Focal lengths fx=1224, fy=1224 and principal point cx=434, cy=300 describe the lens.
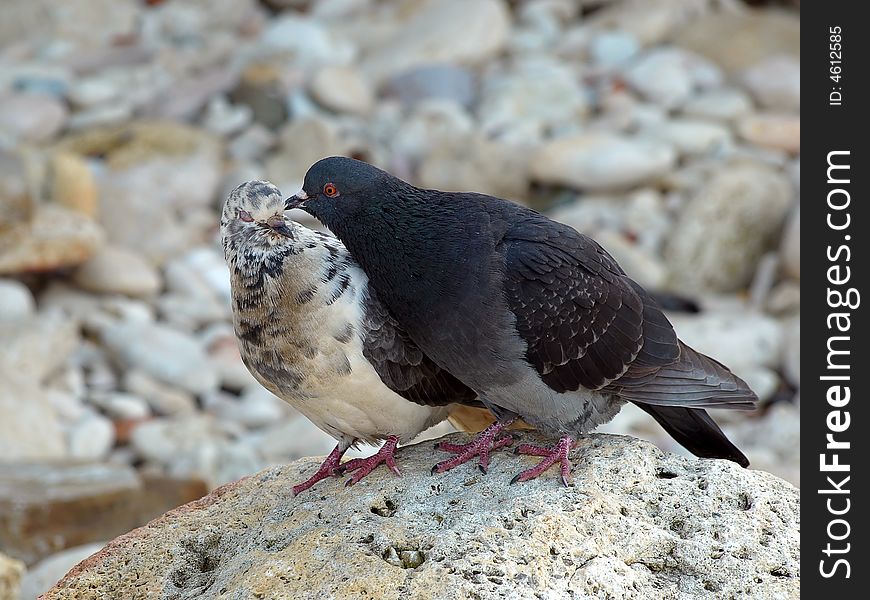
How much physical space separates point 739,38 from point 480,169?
523cm

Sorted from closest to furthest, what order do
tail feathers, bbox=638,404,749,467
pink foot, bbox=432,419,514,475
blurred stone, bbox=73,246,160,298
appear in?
pink foot, bbox=432,419,514,475 → tail feathers, bbox=638,404,749,467 → blurred stone, bbox=73,246,160,298

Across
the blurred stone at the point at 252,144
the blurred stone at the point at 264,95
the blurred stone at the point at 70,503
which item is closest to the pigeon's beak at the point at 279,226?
the blurred stone at the point at 70,503

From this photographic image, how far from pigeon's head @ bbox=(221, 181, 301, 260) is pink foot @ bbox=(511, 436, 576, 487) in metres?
1.47

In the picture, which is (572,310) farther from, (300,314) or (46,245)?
(46,245)

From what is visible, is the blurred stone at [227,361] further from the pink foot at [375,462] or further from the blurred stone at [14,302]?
the pink foot at [375,462]

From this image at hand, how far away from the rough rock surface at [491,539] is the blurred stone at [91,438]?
19.7ft

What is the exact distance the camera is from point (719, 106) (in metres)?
17.4

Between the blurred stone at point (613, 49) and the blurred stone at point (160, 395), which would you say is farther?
the blurred stone at point (613, 49)

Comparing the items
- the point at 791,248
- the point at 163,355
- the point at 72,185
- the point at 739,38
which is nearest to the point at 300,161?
the point at 72,185

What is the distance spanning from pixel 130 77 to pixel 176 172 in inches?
121

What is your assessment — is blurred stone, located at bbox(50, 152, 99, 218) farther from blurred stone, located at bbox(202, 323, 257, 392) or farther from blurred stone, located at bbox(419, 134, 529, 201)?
blurred stone, located at bbox(419, 134, 529, 201)

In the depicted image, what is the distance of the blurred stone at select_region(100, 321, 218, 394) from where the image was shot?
12.7 meters

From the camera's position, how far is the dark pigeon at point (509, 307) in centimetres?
555

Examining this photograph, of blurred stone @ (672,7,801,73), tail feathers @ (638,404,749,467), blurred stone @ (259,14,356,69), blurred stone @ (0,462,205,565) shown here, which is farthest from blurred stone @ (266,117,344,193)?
tail feathers @ (638,404,749,467)
